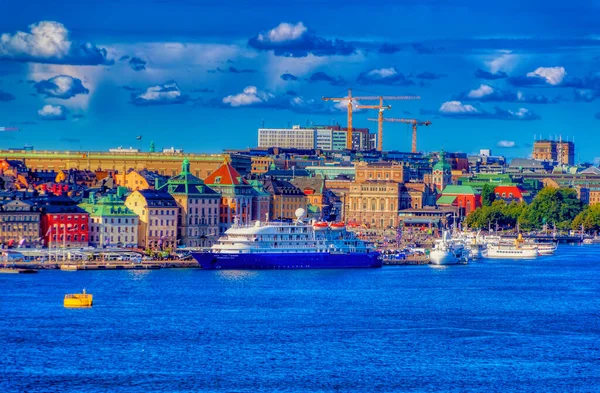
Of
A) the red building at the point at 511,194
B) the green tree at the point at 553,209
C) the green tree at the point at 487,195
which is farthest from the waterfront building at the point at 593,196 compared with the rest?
the green tree at the point at 553,209

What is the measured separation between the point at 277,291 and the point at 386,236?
48.4m

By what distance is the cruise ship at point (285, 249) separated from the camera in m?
76.1

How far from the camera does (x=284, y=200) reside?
107 meters

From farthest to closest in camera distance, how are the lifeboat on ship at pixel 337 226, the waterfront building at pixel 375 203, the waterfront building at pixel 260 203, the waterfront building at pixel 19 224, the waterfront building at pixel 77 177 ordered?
the waterfront building at pixel 375 203
the waterfront building at pixel 77 177
the waterfront building at pixel 260 203
the waterfront building at pixel 19 224
the lifeboat on ship at pixel 337 226

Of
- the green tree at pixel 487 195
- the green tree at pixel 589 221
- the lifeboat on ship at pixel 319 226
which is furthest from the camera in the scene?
the green tree at pixel 487 195

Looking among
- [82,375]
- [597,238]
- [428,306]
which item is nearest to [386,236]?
[597,238]

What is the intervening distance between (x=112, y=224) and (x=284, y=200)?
2435 cm

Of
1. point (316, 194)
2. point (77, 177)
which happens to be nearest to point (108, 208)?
point (77, 177)

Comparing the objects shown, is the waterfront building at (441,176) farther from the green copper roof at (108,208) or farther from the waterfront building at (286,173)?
the green copper roof at (108,208)

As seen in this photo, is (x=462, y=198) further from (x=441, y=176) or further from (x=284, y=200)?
(x=284, y=200)

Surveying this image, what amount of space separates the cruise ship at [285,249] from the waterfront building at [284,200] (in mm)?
25841

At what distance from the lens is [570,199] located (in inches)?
5408

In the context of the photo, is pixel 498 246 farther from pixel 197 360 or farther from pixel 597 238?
pixel 197 360

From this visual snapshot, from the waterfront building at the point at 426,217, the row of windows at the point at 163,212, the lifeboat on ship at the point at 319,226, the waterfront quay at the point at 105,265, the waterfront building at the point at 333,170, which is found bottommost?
the waterfront quay at the point at 105,265
